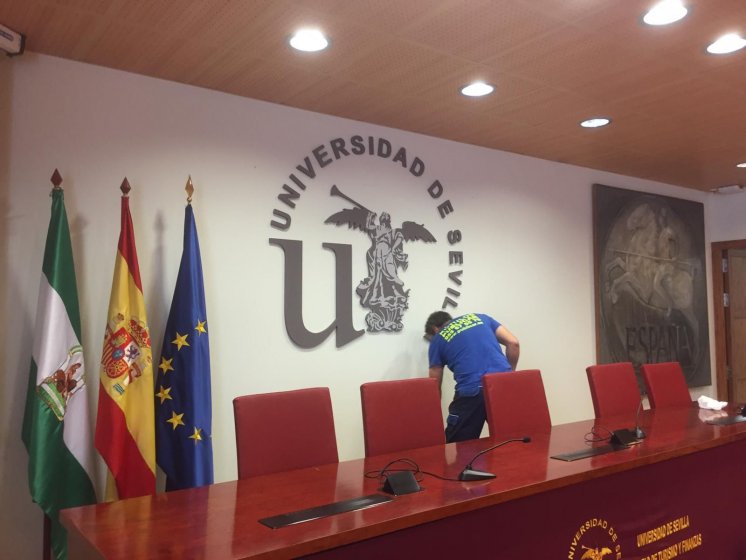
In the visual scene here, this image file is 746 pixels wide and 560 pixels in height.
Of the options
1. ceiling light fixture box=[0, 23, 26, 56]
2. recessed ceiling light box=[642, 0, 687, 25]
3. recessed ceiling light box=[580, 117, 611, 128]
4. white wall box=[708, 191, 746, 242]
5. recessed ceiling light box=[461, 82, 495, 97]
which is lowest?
white wall box=[708, 191, 746, 242]

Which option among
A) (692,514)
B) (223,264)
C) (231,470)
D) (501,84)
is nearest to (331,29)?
(501,84)

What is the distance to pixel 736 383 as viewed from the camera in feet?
21.6

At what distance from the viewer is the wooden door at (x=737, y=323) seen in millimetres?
6543

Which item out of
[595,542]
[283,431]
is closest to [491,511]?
[595,542]

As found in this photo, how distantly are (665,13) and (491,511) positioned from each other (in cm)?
211

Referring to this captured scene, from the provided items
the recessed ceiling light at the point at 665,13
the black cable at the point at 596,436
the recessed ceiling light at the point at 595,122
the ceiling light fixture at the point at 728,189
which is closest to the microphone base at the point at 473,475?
the black cable at the point at 596,436

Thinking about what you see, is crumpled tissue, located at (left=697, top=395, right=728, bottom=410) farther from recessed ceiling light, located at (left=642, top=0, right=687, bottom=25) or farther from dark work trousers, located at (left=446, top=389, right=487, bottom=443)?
recessed ceiling light, located at (left=642, top=0, right=687, bottom=25)

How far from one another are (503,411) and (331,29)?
199cm

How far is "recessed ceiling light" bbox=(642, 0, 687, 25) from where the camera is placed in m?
2.54

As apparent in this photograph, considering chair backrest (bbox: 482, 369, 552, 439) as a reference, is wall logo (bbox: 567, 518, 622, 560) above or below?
below

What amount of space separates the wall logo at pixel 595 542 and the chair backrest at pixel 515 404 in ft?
2.54

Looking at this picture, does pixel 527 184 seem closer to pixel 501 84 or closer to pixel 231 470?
pixel 501 84

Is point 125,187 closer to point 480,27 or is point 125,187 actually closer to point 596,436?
point 480,27

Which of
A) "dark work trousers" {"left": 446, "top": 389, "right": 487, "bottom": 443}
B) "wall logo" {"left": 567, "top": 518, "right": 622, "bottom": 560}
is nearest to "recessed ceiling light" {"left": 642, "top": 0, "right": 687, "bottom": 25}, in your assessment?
"wall logo" {"left": 567, "top": 518, "right": 622, "bottom": 560}
